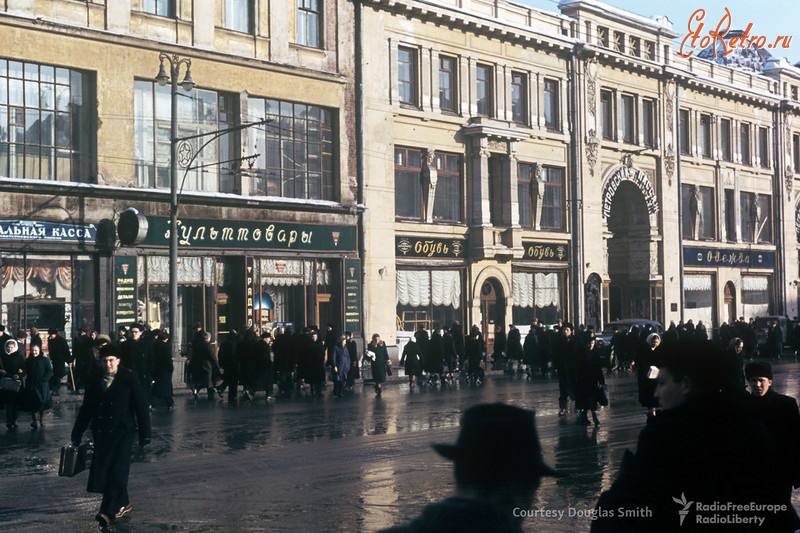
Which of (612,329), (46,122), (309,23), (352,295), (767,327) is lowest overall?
(767,327)

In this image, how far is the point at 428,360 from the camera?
1291 inches

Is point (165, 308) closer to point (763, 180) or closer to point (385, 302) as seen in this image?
point (385, 302)

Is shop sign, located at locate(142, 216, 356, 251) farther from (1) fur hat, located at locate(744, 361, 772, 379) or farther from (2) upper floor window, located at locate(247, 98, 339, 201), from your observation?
(1) fur hat, located at locate(744, 361, 772, 379)

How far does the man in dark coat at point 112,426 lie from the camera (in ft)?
34.0

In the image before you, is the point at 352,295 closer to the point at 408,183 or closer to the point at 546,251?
the point at 408,183

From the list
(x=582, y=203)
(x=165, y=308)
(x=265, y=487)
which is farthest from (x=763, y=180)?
(x=265, y=487)

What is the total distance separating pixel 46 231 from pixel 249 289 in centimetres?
697

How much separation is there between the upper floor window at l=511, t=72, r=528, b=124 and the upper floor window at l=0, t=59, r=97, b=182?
18349mm

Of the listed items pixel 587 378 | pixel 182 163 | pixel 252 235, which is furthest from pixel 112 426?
pixel 252 235

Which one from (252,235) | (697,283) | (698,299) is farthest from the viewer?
(698,299)

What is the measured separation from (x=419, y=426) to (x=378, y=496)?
24.8 feet

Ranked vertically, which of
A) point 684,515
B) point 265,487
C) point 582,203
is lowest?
point 265,487

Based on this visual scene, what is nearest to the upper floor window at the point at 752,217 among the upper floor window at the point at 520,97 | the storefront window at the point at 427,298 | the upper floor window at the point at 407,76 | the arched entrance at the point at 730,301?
the arched entrance at the point at 730,301

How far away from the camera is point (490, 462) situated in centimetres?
429
